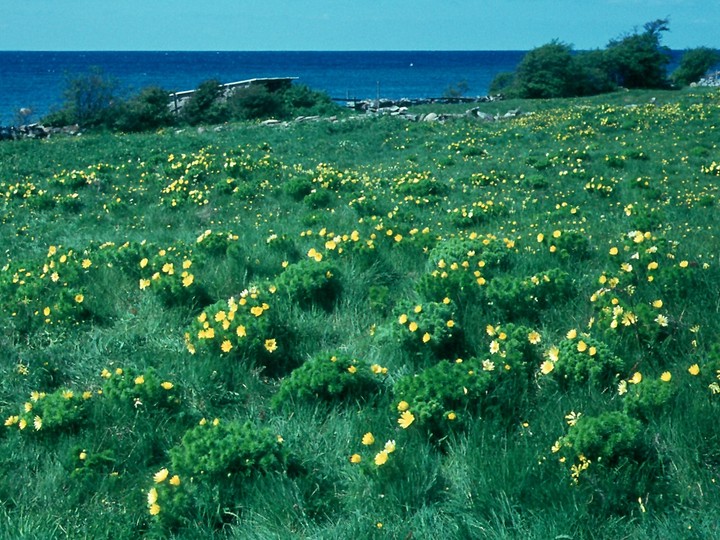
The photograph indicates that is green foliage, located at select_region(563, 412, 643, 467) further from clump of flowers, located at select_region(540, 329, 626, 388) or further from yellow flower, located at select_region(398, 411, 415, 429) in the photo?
yellow flower, located at select_region(398, 411, 415, 429)

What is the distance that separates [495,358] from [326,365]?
1118 mm

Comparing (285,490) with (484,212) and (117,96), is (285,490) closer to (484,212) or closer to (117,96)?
(484,212)

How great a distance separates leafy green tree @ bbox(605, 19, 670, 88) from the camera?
49.2 meters

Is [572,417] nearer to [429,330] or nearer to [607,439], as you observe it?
[607,439]

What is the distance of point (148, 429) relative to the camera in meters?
4.55

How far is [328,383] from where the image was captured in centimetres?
480

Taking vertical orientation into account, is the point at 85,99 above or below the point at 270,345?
above

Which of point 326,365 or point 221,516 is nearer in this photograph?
point 221,516

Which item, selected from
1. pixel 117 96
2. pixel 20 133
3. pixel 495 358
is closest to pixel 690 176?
pixel 495 358

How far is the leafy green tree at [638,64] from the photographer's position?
4916 centimetres

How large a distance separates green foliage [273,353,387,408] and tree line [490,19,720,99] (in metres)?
41.5

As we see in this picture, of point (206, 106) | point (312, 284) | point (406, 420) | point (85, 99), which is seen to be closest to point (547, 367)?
point (406, 420)

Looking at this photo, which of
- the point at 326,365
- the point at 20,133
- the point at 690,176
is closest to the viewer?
the point at 326,365

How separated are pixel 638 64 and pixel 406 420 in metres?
50.7
